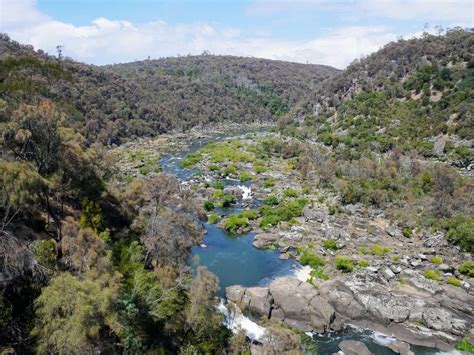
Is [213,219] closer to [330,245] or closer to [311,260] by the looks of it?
[330,245]

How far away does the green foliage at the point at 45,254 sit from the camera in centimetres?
2286

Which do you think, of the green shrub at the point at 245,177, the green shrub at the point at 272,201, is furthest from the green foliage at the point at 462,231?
the green shrub at the point at 245,177

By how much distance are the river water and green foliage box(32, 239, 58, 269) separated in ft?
43.2

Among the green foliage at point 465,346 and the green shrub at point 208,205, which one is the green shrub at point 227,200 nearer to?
the green shrub at point 208,205

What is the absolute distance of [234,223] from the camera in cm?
5497

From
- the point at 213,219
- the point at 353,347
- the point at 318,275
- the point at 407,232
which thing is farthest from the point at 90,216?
the point at 407,232

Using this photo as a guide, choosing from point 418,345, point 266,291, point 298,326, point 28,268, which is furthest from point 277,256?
point 28,268

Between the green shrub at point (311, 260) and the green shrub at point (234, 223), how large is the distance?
454 inches

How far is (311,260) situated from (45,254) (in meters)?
28.9

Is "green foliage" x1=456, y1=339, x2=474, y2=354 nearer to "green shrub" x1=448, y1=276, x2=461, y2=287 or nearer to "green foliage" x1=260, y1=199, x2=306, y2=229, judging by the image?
"green shrub" x1=448, y1=276, x2=461, y2=287

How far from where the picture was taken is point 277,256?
4691cm

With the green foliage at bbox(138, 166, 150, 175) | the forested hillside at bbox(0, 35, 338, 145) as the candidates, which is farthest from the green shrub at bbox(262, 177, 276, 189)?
the forested hillside at bbox(0, 35, 338, 145)

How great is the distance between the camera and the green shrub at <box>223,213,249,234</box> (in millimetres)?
54334

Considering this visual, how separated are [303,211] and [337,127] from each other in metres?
55.5
